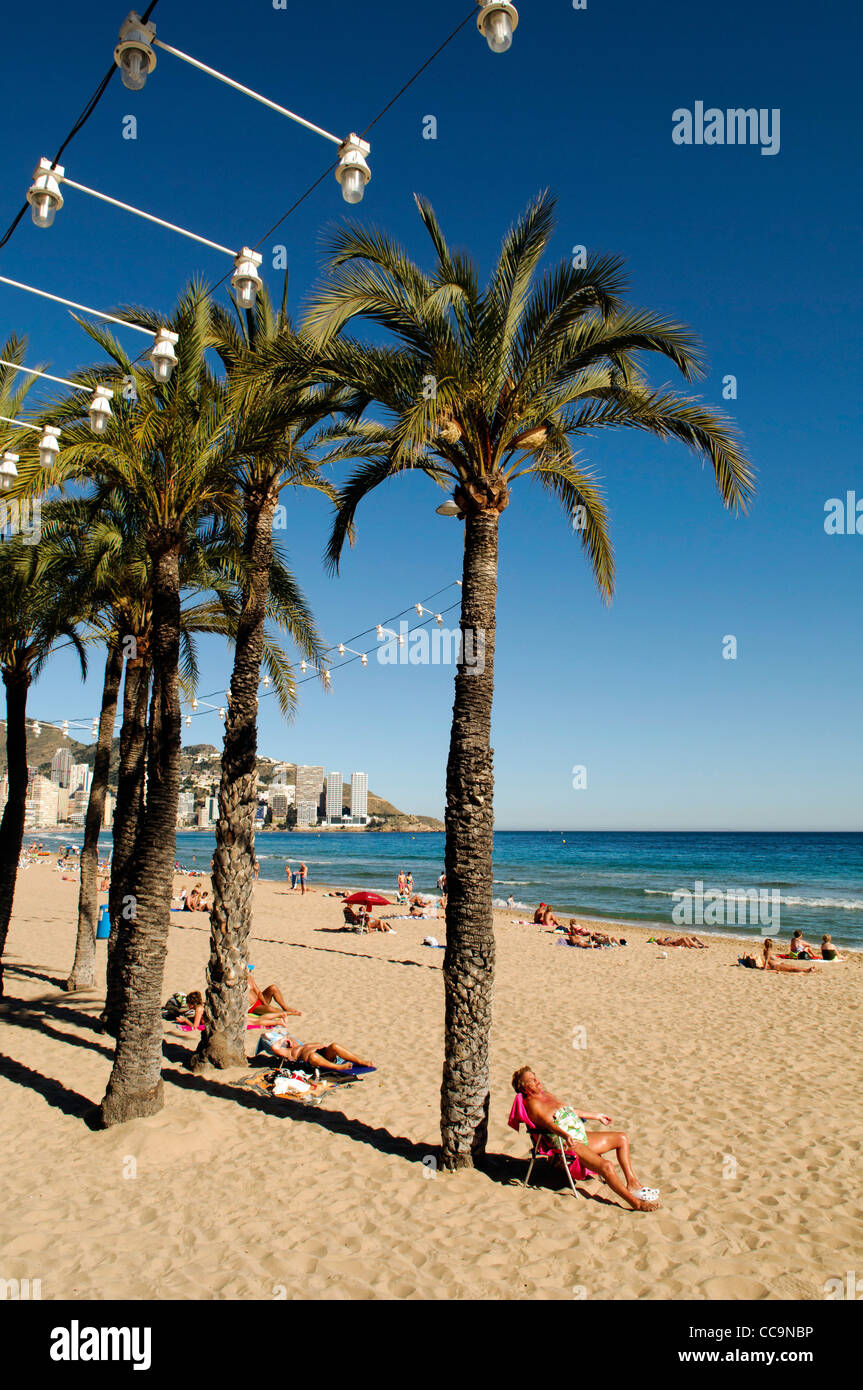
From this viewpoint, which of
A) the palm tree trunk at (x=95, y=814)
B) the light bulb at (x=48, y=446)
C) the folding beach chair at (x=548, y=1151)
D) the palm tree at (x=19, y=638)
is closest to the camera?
the folding beach chair at (x=548, y=1151)

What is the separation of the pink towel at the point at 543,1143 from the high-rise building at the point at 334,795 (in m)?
149

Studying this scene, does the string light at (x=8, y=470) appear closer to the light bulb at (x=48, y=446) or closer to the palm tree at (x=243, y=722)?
the light bulb at (x=48, y=446)

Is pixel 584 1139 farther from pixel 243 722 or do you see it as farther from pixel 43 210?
pixel 43 210

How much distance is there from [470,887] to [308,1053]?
3990 mm

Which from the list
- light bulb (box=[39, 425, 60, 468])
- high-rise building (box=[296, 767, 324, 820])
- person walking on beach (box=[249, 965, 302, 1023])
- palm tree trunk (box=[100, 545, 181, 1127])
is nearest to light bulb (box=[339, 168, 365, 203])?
light bulb (box=[39, 425, 60, 468])

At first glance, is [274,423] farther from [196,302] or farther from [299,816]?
[299,816]

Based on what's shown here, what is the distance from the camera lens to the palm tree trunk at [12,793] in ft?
36.5

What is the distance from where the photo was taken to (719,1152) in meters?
7.07

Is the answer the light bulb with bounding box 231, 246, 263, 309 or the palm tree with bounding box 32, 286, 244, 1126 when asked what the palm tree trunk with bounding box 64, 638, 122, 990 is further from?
the light bulb with bounding box 231, 246, 263, 309

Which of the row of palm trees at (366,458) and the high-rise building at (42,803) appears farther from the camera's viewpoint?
the high-rise building at (42,803)

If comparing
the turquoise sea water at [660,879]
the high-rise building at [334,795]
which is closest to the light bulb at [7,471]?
the turquoise sea water at [660,879]

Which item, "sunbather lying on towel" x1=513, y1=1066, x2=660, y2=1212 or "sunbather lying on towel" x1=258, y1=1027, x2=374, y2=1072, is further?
"sunbather lying on towel" x1=258, y1=1027, x2=374, y2=1072

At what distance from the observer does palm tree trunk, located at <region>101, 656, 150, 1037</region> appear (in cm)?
1044

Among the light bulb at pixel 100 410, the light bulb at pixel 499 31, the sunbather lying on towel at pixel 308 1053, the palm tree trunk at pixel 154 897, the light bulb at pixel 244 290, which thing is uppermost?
the light bulb at pixel 499 31
